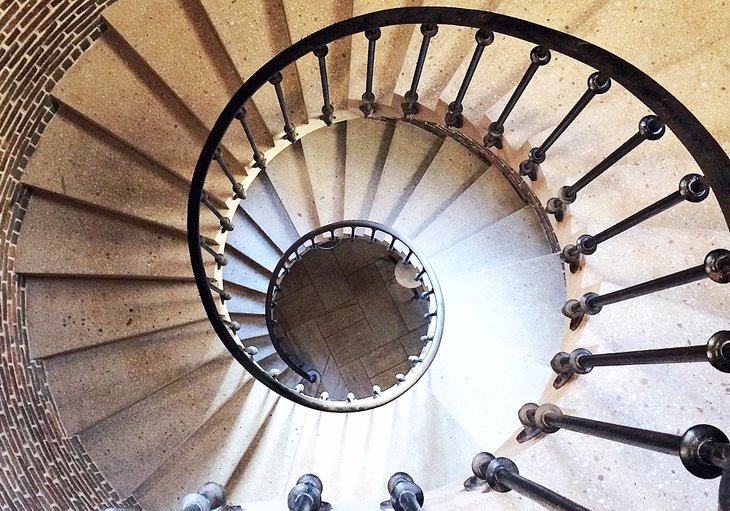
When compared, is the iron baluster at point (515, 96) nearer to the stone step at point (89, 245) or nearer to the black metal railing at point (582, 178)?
the black metal railing at point (582, 178)

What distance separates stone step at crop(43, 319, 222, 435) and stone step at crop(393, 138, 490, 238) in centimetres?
184

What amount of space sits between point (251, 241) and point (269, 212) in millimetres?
338

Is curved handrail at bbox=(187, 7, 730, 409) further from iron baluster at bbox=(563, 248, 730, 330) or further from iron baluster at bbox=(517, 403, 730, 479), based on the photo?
iron baluster at bbox=(517, 403, 730, 479)

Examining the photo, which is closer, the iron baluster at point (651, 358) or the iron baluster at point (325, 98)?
the iron baluster at point (651, 358)

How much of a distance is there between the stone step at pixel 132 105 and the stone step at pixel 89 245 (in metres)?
0.49

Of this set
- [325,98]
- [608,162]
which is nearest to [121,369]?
[325,98]

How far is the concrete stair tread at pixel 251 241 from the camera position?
15.7 feet

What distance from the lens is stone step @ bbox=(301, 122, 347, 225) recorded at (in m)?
4.56

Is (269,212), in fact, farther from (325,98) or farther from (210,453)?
(210,453)

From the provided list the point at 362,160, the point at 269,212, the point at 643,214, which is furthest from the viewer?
the point at 269,212

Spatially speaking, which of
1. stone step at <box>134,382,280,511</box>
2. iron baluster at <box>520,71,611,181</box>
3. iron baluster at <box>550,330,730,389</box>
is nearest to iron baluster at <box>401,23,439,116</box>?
iron baluster at <box>520,71,611,181</box>

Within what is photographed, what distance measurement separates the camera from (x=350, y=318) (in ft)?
19.4

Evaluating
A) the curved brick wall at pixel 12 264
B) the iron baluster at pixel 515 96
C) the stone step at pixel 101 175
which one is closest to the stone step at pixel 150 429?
the curved brick wall at pixel 12 264

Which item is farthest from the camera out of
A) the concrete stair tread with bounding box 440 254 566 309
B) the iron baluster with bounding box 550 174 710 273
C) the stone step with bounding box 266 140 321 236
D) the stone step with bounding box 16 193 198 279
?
the stone step with bounding box 266 140 321 236
